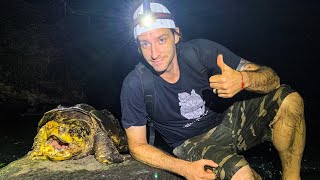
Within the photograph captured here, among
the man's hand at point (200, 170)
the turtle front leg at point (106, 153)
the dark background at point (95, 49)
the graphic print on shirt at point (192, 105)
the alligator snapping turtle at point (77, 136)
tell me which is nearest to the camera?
the man's hand at point (200, 170)

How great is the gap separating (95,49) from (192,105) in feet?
32.4

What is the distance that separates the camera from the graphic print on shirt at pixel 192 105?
3.23 metres

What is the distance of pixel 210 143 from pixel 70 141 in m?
2.29

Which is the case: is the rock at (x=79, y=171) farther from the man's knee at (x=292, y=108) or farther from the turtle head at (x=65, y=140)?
the man's knee at (x=292, y=108)

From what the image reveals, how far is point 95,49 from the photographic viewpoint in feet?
40.6

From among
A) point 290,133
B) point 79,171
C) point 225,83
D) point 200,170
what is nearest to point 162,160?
point 200,170

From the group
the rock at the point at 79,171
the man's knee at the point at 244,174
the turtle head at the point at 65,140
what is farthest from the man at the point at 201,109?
the turtle head at the point at 65,140

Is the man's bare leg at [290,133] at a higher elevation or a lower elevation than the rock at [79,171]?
higher

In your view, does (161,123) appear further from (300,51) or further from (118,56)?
(300,51)

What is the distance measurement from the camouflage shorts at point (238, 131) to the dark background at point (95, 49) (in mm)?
2659

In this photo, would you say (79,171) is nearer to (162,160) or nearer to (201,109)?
(162,160)

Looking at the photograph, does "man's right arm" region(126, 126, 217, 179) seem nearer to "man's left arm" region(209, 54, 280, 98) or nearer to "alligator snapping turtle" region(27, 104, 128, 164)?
"man's left arm" region(209, 54, 280, 98)

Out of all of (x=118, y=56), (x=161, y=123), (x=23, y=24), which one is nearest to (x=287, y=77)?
(x=118, y=56)

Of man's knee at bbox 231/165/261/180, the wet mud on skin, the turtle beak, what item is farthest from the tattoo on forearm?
the turtle beak
